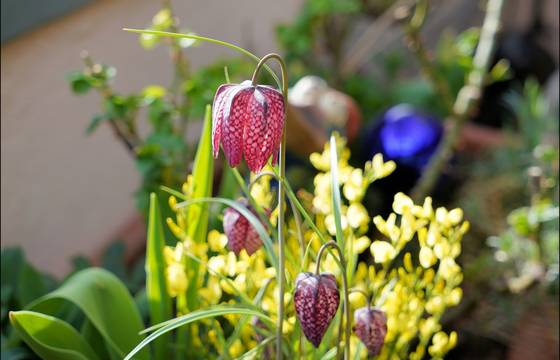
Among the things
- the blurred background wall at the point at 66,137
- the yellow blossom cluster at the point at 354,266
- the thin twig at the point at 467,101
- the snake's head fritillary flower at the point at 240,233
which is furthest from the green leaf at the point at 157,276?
the thin twig at the point at 467,101

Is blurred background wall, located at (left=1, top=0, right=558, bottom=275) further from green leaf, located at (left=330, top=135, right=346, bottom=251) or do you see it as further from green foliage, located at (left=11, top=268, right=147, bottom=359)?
green leaf, located at (left=330, top=135, right=346, bottom=251)

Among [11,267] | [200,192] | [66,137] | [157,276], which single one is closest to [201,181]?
[200,192]

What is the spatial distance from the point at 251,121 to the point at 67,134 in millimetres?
825

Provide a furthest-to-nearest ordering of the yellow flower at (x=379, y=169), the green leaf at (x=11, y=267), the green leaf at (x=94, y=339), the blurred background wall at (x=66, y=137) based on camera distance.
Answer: the blurred background wall at (x=66, y=137) → the green leaf at (x=11, y=267) → the green leaf at (x=94, y=339) → the yellow flower at (x=379, y=169)

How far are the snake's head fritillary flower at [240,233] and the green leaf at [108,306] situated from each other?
192 millimetres

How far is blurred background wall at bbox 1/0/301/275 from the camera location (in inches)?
47.4

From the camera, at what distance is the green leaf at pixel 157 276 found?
86cm

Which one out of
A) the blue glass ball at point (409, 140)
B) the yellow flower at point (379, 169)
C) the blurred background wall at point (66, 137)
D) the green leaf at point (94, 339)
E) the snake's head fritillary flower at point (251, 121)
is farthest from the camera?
the blue glass ball at point (409, 140)

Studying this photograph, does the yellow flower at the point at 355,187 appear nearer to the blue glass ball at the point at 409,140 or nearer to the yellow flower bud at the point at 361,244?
the yellow flower bud at the point at 361,244

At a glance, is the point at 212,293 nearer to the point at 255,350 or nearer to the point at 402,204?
the point at 255,350

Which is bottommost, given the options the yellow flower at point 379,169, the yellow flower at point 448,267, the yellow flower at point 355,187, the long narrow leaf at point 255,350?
the long narrow leaf at point 255,350

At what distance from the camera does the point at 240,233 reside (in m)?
0.73

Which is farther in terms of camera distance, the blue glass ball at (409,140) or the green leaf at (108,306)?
the blue glass ball at (409,140)

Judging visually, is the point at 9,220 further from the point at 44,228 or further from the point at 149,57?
the point at 149,57
